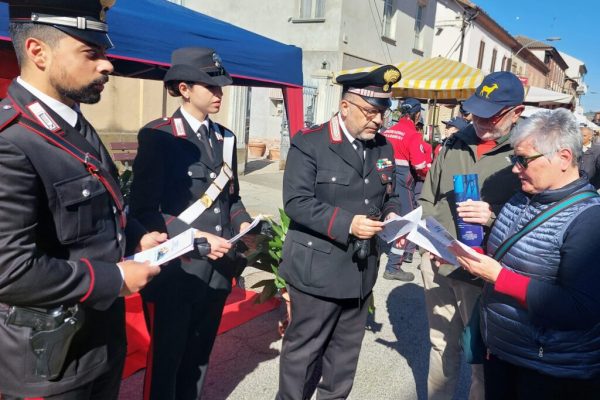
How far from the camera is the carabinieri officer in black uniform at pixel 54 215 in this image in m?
1.26

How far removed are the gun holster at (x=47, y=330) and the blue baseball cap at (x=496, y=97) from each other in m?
2.02

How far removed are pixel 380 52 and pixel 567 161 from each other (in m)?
16.2

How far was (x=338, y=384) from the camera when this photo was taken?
250cm

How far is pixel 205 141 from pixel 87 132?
2.61ft

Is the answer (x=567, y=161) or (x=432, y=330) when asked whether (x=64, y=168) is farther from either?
(x=432, y=330)

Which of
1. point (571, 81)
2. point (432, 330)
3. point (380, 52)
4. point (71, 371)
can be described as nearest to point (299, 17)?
point (380, 52)

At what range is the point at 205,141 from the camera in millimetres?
2328

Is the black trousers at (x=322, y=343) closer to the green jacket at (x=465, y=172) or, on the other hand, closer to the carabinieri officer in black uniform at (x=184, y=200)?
the carabinieri officer in black uniform at (x=184, y=200)

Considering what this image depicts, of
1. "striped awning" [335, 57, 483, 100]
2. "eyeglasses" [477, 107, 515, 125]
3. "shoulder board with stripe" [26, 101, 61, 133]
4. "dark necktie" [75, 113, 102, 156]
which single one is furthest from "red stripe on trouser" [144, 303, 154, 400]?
"striped awning" [335, 57, 483, 100]

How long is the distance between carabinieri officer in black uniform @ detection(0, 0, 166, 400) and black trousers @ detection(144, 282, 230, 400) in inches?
26.8

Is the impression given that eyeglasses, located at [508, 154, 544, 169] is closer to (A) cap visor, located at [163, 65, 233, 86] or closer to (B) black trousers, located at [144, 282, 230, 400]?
(A) cap visor, located at [163, 65, 233, 86]

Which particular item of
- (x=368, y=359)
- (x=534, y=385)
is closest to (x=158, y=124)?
(x=534, y=385)

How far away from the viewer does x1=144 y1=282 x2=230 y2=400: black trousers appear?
7.27 ft

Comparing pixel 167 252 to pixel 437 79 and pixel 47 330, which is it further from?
pixel 437 79
